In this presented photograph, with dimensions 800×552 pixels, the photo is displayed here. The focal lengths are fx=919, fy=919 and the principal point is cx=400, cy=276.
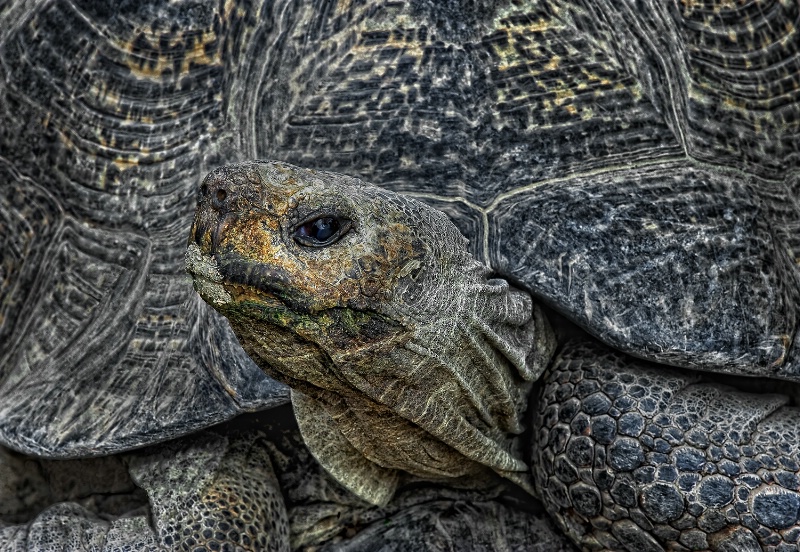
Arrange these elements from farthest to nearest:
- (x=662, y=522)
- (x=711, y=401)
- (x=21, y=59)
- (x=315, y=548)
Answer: (x=21, y=59) < (x=315, y=548) < (x=711, y=401) < (x=662, y=522)

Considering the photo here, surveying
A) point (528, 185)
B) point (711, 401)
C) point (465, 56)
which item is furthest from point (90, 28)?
point (711, 401)

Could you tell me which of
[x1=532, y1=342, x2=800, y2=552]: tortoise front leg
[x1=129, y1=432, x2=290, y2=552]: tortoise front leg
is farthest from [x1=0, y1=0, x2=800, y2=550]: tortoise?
[x1=129, y1=432, x2=290, y2=552]: tortoise front leg

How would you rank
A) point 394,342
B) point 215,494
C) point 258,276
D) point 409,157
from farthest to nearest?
point 215,494 < point 409,157 < point 394,342 < point 258,276

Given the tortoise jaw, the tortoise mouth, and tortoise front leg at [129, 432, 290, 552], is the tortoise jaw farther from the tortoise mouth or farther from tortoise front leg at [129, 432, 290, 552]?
tortoise front leg at [129, 432, 290, 552]

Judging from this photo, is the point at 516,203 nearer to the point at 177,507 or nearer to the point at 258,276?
the point at 258,276

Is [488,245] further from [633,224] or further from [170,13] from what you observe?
[170,13]

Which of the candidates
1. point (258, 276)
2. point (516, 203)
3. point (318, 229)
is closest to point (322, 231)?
point (318, 229)

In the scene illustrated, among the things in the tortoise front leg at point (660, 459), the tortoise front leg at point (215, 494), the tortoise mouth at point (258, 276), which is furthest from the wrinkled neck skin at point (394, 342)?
the tortoise front leg at point (215, 494)

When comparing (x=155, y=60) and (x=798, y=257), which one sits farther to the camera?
(x=155, y=60)
